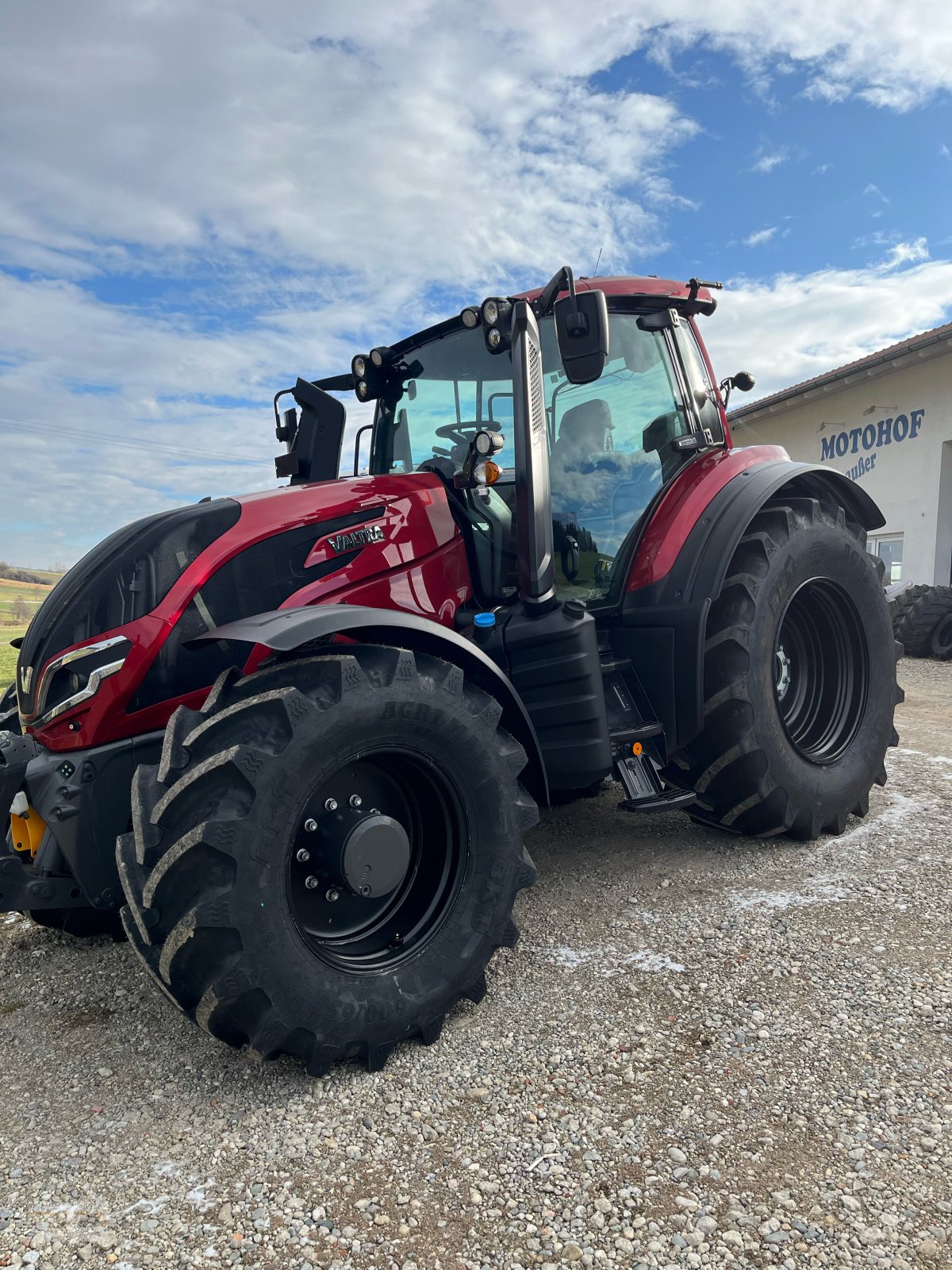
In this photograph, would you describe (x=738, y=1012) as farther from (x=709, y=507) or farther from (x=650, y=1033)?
(x=709, y=507)

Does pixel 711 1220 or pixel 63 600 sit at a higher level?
pixel 63 600

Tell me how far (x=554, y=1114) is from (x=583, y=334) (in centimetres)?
233

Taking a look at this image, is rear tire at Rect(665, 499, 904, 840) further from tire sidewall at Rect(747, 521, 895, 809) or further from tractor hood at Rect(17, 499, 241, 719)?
tractor hood at Rect(17, 499, 241, 719)

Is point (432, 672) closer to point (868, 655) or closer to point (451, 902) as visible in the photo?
point (451, 902)

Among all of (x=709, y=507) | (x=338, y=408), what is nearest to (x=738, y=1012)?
(x=709, y=507)

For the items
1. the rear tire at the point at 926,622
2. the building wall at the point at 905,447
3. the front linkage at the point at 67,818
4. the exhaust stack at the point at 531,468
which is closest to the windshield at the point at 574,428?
the exhaust stack at the point at 531,468

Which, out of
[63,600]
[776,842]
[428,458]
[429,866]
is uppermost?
[428,458]

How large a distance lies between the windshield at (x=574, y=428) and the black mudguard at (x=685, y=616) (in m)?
0.22

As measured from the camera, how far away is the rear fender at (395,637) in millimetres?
2432

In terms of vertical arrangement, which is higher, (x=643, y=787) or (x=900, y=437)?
(x=900, y=437)

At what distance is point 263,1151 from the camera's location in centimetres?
210

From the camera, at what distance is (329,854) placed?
2.51m

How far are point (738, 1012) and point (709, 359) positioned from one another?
2944 millimetres

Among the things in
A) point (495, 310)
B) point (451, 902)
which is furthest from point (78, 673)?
point (495, 310)
